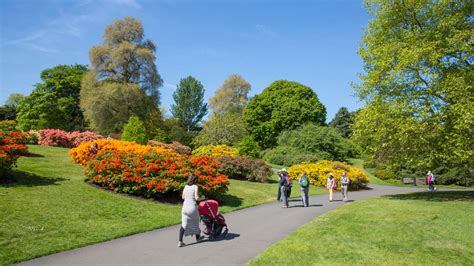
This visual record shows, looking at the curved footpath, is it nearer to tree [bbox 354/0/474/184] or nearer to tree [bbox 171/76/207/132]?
tree [bbox 354/0/474/184]

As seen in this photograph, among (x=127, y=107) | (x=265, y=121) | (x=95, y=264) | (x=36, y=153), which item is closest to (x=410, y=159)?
(x=95, y=264)

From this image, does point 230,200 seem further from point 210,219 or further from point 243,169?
point 243,169

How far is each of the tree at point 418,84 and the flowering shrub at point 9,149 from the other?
653 inches

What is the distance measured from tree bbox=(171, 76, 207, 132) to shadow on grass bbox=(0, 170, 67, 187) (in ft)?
175

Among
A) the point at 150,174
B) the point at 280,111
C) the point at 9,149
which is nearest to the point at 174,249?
the point at 150,174

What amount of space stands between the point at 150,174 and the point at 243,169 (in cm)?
1164

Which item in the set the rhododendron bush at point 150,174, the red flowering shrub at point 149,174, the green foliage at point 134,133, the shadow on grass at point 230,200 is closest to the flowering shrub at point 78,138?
the green foliage at point 134,133

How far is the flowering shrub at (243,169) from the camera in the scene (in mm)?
25516

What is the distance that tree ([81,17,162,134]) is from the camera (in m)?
44.2

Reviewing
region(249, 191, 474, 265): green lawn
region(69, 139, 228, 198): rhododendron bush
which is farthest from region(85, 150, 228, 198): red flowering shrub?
region(249, 191, 474, 265): green lawn

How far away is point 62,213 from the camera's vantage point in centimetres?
1049

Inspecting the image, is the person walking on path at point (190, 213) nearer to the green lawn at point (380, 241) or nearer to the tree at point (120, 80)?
the green lawn at point (380, 241)

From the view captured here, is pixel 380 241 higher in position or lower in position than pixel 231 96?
lower

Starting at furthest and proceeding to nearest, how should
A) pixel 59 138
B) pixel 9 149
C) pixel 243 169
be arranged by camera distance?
pixel 59 138
pixel 243 169
pixel 9 149
